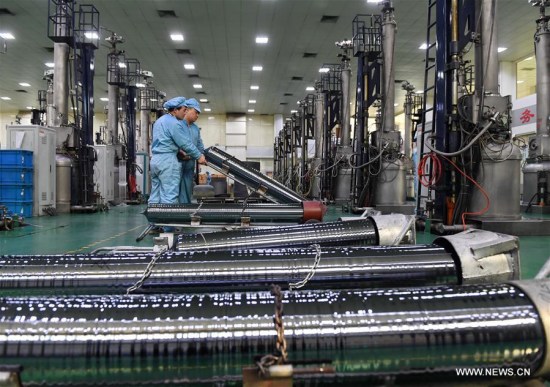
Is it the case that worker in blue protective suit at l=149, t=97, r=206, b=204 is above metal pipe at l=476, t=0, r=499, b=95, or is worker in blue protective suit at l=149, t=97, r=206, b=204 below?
below

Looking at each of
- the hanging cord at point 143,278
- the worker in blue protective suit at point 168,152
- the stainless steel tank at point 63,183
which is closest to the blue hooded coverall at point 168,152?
the worker in blue protective suit at point 168,152

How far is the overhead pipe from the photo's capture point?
6.25 feet

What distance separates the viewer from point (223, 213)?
189 inches

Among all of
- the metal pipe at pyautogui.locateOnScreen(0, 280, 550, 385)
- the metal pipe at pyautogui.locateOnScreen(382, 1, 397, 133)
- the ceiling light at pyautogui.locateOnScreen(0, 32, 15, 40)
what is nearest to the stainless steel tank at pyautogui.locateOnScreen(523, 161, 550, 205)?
the metal pipe at pyautogui.locateOnScreen(382, 1, 397, 133)

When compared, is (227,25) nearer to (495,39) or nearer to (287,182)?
(287,182)

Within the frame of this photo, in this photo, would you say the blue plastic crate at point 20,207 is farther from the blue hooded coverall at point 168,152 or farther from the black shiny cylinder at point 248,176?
the black shiny cylinder at point 248,176

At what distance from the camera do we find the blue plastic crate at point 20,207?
739 cm

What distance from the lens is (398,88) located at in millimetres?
21531

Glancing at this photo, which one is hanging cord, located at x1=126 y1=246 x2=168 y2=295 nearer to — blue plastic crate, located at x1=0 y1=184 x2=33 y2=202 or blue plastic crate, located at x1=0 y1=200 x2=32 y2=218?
blue plastic crate, located at x1=0 y1=200 x2=32 y2=218

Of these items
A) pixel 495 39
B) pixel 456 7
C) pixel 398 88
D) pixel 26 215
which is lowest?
pixel 26 215

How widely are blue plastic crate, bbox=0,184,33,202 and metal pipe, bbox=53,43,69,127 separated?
78.4 inches

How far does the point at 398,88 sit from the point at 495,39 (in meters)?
17.2

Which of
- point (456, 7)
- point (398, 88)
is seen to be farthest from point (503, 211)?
point (398, 88)

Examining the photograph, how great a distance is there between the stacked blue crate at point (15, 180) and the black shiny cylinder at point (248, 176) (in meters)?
4.12
